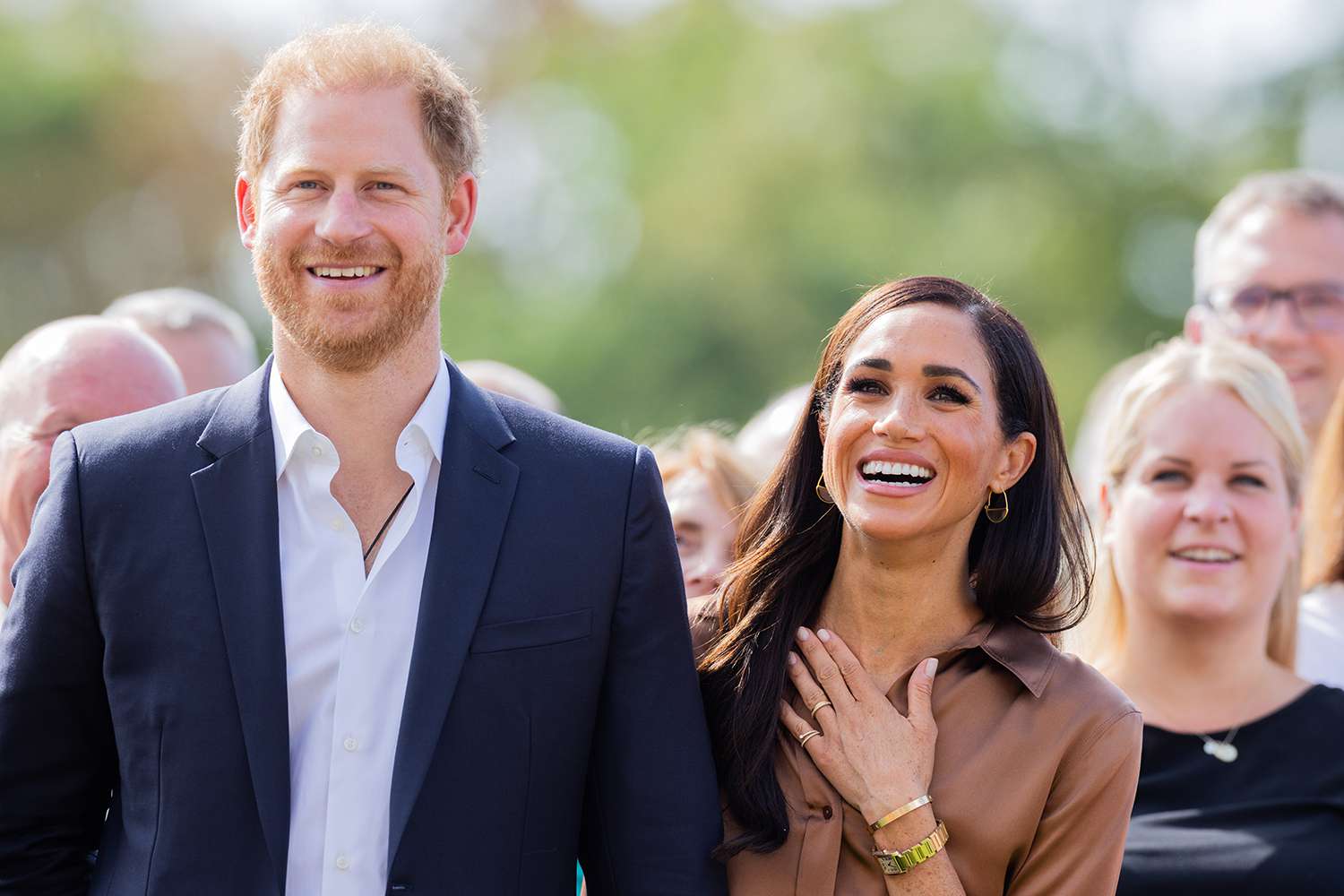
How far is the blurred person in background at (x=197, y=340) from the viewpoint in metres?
5.27

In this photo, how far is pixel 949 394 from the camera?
3480 millimetres

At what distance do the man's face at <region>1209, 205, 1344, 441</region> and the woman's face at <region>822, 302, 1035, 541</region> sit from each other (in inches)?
90.5

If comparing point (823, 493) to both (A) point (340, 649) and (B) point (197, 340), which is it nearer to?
(A) point (340, 649)

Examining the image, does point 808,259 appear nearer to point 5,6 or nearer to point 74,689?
point 5,6

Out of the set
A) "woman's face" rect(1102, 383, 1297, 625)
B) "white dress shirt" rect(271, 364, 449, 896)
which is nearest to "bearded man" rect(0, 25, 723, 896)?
"white dress shirt" rect(271, 364, 449, 896)

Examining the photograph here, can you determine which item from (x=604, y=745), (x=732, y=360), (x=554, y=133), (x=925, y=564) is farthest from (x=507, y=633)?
(x=554, y=133)

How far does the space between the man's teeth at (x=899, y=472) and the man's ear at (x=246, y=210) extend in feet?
4.25

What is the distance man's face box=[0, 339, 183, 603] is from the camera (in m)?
3.82

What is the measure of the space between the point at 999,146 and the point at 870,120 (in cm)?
184

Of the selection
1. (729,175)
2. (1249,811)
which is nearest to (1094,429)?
(1249,811)

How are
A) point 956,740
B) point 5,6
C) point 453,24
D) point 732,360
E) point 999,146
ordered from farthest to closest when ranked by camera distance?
1. point 453,24
2. point 5,6
3. point 999,146
4. point 732,360
5. point 956,740

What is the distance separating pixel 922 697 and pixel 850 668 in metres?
0.16

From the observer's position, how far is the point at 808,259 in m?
22.6

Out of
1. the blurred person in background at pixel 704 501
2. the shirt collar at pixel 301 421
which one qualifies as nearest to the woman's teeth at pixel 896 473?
the shirt collar at pixel 301 421
